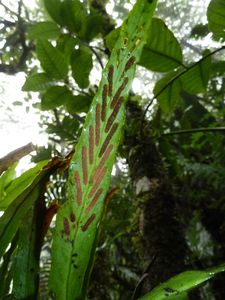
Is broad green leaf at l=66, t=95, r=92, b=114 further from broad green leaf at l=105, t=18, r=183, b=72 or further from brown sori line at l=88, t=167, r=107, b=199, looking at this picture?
brown sori line at l=88, t=167, r=107, b=199

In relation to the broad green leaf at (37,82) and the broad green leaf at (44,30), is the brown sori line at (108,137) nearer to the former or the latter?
the broad green leaf at (37,82)

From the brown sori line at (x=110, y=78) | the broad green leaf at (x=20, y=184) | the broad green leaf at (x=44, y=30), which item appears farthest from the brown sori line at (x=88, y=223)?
the broad green leaf at (x=44, y=30)

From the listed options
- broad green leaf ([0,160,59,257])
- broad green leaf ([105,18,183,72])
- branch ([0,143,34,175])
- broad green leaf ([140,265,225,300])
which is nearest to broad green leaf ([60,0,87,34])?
broad green leaf ([105,18,183,72])

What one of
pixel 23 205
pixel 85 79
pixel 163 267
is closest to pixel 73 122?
pixel 85 79

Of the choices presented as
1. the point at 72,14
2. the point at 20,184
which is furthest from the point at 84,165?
the point at 72,14

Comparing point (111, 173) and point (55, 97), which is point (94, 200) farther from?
point (55, 97)
